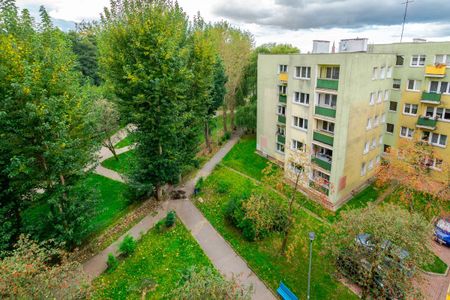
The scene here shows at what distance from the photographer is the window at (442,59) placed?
80.9ft

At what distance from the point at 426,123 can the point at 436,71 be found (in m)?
5.01

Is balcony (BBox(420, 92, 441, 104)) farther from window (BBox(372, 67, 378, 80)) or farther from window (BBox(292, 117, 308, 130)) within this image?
window (BBox(292, 117, 308, 130))

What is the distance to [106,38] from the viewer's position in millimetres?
22828

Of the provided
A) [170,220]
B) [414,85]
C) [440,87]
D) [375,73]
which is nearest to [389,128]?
[414,85]

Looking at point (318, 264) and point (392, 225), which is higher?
point (392, 225)

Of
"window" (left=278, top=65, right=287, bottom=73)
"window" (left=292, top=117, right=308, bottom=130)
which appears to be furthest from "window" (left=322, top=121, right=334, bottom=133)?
"window" (left=278, top=65, right=287, bottom=73)

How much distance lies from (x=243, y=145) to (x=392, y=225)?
2991 centimetres

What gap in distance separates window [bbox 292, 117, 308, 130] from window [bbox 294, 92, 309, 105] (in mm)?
1743

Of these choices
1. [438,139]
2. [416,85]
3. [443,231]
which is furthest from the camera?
[416,85]

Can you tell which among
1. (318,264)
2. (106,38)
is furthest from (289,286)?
(106,38)

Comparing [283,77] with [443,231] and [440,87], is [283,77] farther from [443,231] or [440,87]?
[443,231]

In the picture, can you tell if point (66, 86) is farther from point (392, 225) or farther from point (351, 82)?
point (351, 82)

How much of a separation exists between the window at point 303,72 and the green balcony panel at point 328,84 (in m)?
1.71

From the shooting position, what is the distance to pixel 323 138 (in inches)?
984
